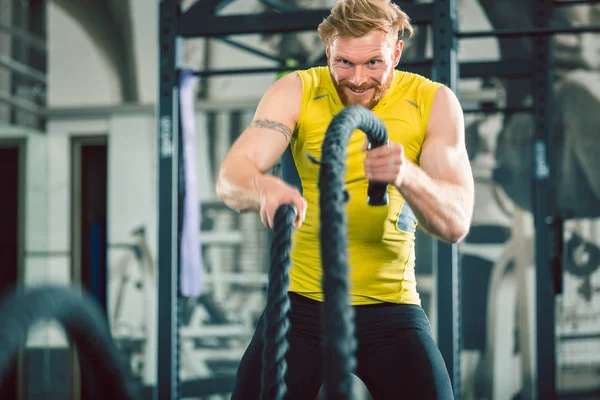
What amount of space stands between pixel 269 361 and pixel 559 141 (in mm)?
4739

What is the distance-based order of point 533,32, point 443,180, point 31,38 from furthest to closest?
point 31,38 → point 533,32 → point 443,180

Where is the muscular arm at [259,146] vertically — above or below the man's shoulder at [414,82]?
below

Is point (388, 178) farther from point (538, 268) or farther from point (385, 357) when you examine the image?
point (538, 268)

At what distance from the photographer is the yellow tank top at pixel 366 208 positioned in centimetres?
153

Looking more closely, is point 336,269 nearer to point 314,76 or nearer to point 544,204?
point 314,76

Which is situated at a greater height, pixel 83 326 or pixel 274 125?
pixel 274 125

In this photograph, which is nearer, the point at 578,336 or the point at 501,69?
the point at 501,69

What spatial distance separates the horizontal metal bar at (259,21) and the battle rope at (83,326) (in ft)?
6.20

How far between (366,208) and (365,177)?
0.57 ft

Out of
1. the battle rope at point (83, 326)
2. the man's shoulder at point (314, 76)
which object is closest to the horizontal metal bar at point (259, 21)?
the man's shoulder at point (314, 76)

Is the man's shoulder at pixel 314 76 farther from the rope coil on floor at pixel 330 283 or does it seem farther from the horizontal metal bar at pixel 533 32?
the horizontal metal bar at pixel 533 32

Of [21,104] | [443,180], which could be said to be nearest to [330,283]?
[443,180]

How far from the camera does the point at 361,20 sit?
1.41 m

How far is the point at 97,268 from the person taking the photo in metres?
5.38
